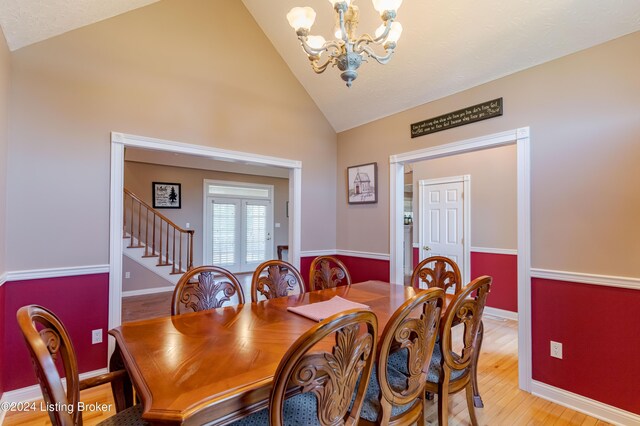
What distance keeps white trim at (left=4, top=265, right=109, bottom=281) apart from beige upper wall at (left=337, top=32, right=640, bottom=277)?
348 cm

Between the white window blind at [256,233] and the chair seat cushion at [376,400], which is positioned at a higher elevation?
the white window blind at [256,233]

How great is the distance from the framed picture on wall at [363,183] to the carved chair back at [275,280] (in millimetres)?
1718

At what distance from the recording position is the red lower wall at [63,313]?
2115mm

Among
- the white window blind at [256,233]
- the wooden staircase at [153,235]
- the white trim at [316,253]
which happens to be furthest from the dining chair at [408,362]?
the white window blind at [256,233]

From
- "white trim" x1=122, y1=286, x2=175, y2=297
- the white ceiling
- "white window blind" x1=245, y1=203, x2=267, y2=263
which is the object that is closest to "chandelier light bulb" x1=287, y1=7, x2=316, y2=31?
the white ceiling

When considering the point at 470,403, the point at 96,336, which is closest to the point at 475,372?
the point at 470,403

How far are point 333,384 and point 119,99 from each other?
2.79 m

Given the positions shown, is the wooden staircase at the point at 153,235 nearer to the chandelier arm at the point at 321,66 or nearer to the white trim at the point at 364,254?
the white trim at the point at 364,254

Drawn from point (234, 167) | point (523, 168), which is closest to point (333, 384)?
point (523, 168)

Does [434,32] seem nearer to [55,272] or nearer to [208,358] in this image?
[208,358]

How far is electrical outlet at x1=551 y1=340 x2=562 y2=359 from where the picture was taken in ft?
7.36

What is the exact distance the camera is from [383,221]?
3.60m

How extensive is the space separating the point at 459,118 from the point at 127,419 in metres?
3.20

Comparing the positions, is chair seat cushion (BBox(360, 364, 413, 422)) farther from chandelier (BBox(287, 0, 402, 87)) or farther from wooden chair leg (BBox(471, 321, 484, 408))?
chandelier (BBox(287, 0, 402, 87))
